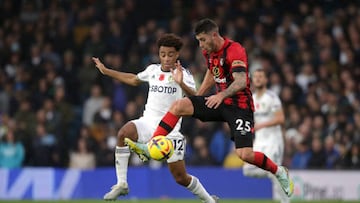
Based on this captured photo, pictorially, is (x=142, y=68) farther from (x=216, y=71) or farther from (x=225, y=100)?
(x=225, y=100)

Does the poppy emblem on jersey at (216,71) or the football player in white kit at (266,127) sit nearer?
the poppy emblem on jersey at (216,71)

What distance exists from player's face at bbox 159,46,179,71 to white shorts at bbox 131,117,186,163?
2.65 ft

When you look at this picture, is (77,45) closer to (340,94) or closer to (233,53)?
(340,94)

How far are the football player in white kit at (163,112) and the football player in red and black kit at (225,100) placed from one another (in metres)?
0.45

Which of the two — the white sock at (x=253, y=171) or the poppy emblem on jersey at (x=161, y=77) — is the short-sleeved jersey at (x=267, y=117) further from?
the poppy emblem on jersey at (x=161, y=77)

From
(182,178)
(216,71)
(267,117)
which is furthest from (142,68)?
(216,71)

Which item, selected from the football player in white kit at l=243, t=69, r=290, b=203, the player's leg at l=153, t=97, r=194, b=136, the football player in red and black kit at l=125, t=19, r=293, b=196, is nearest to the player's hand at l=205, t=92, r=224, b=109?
the football player in red and black kit at l=125, t=19, r=293, b=196

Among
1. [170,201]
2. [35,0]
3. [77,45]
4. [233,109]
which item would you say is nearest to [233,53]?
[233,109]

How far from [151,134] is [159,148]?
116 centimetres

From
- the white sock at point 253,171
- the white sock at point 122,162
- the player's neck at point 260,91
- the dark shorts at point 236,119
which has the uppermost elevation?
the player's neck at point 260,91

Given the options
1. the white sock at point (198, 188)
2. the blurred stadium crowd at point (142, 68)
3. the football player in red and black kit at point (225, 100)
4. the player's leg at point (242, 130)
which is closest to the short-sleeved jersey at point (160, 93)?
the football player in red and black kit at point (225, 100)

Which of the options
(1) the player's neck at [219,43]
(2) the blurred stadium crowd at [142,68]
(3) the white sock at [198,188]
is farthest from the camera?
(2) the blurred stadium crowd at [142,68]

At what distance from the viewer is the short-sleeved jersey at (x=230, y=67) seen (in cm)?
1180

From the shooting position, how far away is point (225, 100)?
11867 millimetres
